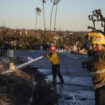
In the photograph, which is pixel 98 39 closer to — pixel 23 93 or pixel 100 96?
pixel 100 96

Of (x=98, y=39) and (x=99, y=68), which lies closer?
(x=99, y=68)

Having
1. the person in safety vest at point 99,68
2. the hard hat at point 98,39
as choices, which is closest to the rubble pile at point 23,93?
the person in safety vest at point 99,68

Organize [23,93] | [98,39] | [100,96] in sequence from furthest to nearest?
[23,93]
[98,39]
[100,96]

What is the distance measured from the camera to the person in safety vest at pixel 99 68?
4.56m

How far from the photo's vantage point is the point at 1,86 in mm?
8094

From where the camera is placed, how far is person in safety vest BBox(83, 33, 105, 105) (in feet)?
15.0

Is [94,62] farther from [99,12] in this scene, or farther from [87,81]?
[99,12]

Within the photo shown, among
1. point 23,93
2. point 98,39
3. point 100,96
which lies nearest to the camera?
point 100,96

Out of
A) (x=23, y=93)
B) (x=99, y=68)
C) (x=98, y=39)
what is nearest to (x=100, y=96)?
(x=99, y=68)

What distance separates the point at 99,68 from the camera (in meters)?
4.59

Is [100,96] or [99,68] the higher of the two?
[99,68]

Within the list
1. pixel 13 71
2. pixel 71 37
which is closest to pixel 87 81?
pixel 13 71

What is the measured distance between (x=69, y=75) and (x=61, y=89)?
10.5 feet

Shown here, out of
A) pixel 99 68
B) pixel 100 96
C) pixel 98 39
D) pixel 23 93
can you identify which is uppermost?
pixel 98 39
